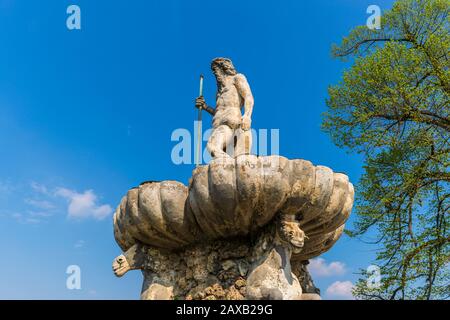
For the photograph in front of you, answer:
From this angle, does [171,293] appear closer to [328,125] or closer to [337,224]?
[337,224]

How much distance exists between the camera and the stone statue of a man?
5.32 m

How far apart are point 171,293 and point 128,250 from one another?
671 millimetres

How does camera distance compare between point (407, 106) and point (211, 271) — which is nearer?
point (211, 271)

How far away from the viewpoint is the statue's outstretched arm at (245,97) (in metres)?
5.46

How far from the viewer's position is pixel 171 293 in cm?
450

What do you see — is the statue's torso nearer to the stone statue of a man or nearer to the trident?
the stone statue of a man

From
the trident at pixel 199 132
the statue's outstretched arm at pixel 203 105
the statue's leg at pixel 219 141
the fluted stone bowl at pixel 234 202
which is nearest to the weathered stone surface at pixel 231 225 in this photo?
the fluted stone bowl at pixel 234 202

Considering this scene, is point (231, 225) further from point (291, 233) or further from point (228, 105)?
point (228, 105)

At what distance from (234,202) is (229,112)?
1.99 m

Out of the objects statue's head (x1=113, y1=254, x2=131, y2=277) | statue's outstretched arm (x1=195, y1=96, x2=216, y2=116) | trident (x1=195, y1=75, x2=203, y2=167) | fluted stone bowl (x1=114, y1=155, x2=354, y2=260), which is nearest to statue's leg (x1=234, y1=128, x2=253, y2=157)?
trident (x1=195, y1=75, x2=203, y2=167)

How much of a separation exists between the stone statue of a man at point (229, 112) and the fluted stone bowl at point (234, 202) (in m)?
1.10

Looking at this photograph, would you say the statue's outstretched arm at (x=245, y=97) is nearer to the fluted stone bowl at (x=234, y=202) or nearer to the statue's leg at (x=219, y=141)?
the statue's leg at (x=219, y=141)
